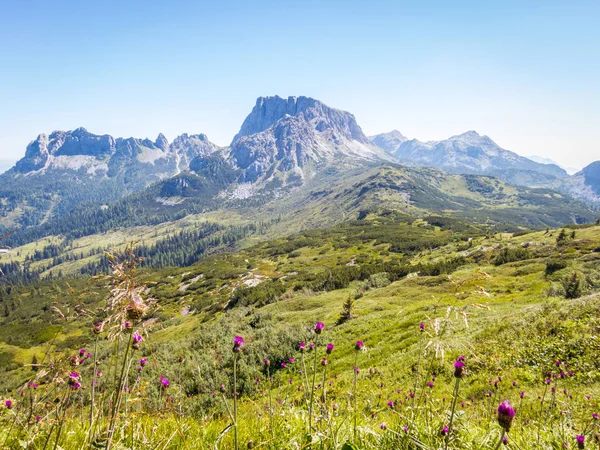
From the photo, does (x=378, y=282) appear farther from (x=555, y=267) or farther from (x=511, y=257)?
(x=555, y=267)

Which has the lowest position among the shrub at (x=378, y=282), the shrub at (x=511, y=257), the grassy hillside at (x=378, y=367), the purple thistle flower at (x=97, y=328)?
the shrub at (x=378, y=282)

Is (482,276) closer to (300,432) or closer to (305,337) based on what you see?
(300,432)

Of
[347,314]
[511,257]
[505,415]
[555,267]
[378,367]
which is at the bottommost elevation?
[511,257]

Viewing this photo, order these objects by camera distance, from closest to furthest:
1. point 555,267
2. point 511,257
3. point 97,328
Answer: point 97,328, point 555,267, point 511,257

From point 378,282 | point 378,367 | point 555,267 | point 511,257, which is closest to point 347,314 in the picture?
point 378,367

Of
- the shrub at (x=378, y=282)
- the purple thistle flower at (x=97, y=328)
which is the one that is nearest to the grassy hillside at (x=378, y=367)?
the purple thistle flower at (x=97, y=328)

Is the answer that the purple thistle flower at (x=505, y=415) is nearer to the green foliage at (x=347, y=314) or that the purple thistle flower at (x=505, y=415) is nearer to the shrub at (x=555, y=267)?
the green foliage at (x=347, y=314)

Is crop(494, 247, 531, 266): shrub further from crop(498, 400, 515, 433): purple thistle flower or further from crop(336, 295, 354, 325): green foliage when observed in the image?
crop(498, 400, 515, 433): purple thistle flower

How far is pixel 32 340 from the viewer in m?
98.1

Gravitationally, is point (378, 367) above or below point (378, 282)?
above

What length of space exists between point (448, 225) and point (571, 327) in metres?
A: 187

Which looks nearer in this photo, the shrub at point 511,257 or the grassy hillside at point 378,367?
the grassy hillside at point 378,367

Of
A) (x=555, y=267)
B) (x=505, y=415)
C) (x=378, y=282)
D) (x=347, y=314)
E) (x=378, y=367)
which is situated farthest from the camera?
(x=378, y=282)

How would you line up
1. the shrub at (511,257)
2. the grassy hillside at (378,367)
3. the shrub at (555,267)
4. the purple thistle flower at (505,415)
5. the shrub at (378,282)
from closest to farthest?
1. the purple thistle flower at (505,415)
2. the grassy hillside at (378,367)
3. the shrub at (555,267)
4. the shrub at (511,257)
5. the shrub at (378,282)
